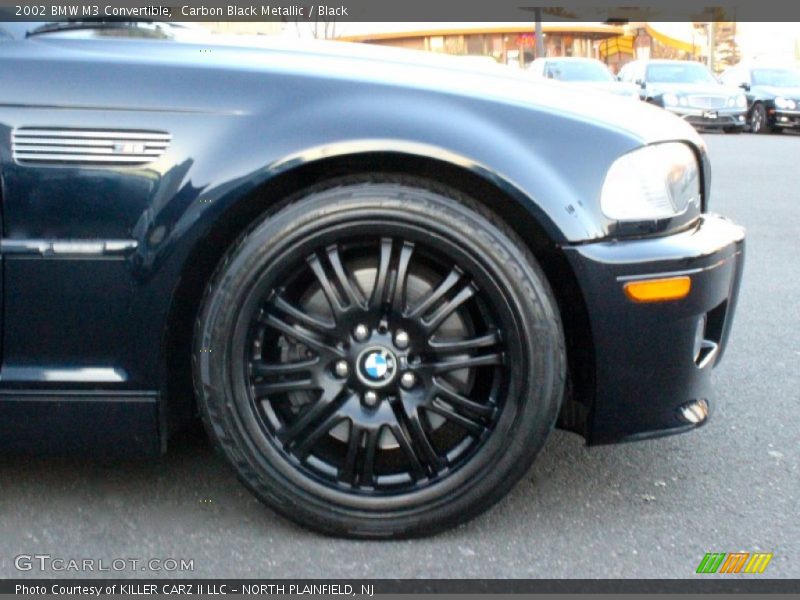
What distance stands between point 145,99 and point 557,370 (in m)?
1.13

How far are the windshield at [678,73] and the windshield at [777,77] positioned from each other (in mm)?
1079

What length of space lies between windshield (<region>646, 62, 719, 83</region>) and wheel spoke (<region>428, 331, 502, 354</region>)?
17776mm

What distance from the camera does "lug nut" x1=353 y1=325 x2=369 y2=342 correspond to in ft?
7.61

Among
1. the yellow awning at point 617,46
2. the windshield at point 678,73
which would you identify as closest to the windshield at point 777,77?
the windshield at point 678,73

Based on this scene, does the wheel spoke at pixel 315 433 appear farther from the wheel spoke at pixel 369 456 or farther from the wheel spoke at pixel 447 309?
the wheel spoke at pixel 447 309

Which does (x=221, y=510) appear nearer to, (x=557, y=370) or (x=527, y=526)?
(x=527, y=526)

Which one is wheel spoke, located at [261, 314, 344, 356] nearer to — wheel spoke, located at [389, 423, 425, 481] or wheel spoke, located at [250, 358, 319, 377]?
wheel spoke, located at [250, 358, 319, 377]

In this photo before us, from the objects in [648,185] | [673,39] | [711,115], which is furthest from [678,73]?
[673,39]

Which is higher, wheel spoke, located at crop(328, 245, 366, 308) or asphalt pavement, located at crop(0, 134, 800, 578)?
wheel spoke, located at crop(328, 245, 366, 308)

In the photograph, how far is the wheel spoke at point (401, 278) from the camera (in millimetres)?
2299

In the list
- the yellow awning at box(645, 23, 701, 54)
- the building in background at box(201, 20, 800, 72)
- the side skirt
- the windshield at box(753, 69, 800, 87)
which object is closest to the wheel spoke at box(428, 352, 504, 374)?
the side skirt

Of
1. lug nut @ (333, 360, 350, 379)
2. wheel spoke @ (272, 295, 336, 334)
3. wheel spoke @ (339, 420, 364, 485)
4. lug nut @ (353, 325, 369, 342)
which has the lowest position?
wheel spoke @ (339, 420, 364, 485)

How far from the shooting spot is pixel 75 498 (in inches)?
102

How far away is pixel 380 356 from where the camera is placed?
231cm
